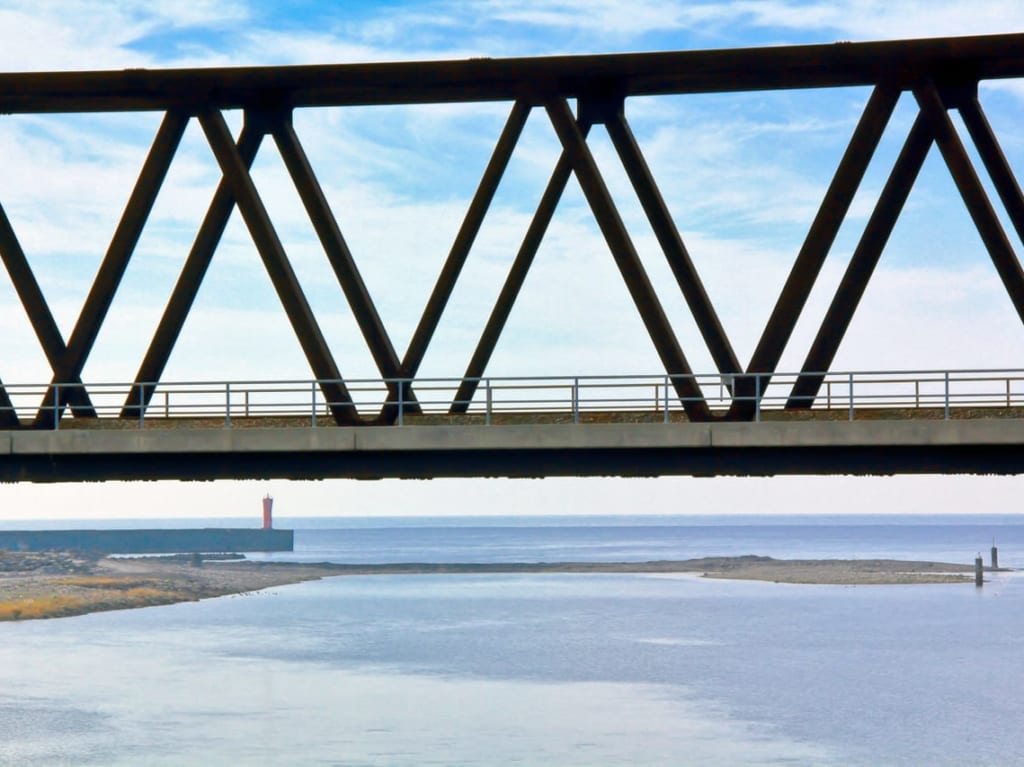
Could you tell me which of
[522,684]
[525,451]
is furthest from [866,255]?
[522,684]

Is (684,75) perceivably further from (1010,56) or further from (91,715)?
(91,715)

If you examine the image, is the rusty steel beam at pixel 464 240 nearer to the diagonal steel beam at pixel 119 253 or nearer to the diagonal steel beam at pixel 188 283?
the diagonal steel beam at pixel 188 283

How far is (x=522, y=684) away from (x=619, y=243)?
6425 centimetres

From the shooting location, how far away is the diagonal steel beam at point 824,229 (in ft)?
69.3

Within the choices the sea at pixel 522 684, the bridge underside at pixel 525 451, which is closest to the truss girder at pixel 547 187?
the bridge underside at pixel 525 451

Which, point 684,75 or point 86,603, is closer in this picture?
point 684,75

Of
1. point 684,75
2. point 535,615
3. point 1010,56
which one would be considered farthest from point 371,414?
point 535,615

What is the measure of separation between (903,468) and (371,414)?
9128 mm

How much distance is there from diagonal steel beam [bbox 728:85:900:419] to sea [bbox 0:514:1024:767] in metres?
39.8

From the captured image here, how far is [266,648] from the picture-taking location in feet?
331

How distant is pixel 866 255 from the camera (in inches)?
847

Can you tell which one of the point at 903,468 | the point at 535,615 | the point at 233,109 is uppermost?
the point at 233,109

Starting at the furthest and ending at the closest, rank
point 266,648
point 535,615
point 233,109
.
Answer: point 535,615 < point 266,648 < point 233,109

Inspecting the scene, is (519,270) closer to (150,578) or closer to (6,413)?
(6,413)
